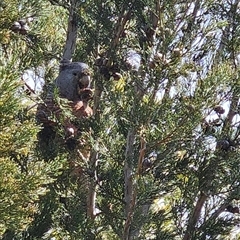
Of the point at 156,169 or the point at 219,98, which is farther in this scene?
the point at 156,169

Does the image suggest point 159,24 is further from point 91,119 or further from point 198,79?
point 91,119

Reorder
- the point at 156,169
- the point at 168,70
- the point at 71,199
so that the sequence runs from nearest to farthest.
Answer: the point at 168,70 < the point at 156,169 < the point at 71,199

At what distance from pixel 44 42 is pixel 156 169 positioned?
0.69 m

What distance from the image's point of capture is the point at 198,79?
176 cm

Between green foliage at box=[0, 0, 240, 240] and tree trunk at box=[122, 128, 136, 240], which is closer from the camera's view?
green foliage at box=[0, 0, 240, 240]

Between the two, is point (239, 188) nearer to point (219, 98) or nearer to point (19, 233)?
point (219, 98)

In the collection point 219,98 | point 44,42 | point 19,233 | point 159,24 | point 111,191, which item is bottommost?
point 19,233

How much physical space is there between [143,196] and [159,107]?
0.90 ft

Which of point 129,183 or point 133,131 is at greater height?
point 133,131

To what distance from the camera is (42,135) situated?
6.70 ft

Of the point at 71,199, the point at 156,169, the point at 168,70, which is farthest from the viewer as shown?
the point at 71,199

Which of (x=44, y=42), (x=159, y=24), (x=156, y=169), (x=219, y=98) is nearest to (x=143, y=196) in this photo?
(x=156, y=169)

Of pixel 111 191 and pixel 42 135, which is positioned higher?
pixel 42 135

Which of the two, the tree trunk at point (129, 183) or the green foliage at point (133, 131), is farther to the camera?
the tree trunk at point (129, 183)
